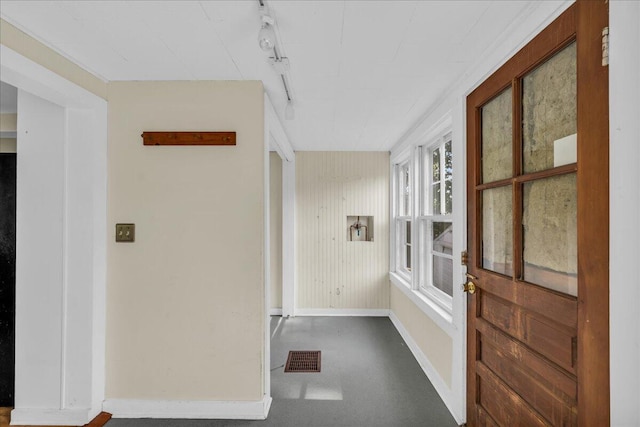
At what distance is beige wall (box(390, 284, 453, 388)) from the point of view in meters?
2.40

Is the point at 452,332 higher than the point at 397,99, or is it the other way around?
the point at 397,99

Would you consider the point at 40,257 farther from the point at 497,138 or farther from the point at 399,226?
the point at 399,226

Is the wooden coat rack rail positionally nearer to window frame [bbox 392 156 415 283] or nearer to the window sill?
the window sill

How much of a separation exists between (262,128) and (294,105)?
0.53 meters

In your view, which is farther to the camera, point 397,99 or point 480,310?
point 397,99

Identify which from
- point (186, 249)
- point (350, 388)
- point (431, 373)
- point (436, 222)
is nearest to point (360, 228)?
point (436, 222)

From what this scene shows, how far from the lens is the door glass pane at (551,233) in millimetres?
1236

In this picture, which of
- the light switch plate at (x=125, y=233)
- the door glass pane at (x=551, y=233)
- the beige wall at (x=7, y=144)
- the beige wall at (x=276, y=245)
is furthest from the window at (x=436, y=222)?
the beige wall at (x=7, y=144)

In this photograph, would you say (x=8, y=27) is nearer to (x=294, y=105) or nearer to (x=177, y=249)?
(x=177, y=249)

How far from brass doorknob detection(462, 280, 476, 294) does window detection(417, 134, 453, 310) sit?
2.32ft

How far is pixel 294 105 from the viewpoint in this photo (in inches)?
104

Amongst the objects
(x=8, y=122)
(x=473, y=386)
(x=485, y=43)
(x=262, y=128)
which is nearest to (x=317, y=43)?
(x=262, y=128)

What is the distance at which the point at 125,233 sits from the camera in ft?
7.32

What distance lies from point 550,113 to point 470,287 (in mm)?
1042
